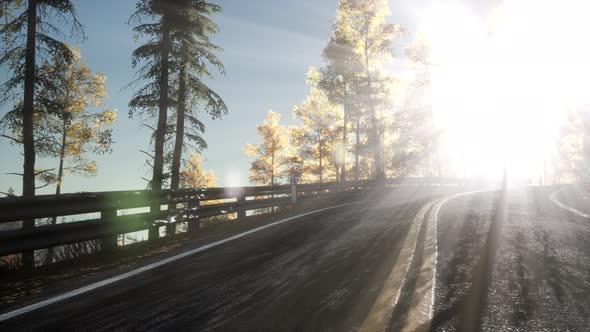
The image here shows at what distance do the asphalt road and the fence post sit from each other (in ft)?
6.99

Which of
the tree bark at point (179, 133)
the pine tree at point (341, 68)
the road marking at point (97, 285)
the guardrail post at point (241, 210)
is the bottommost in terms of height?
the road marking at point (97, 285)

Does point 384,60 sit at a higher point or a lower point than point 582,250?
higher

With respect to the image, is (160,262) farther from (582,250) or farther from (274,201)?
(274,201)

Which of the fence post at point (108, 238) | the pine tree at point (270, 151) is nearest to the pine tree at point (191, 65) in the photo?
the fence post at point (108, 238)

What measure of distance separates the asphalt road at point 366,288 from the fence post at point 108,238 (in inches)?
83.9

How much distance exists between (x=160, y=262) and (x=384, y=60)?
24890 mm

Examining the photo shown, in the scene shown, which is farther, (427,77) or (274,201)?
(427,77)

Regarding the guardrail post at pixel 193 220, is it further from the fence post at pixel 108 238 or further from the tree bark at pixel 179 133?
the tree bark at pixel 179 133

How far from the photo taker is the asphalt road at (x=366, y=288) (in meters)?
2.30

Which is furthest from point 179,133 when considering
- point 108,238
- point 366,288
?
point 366,288

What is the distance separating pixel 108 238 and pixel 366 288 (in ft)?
16.7

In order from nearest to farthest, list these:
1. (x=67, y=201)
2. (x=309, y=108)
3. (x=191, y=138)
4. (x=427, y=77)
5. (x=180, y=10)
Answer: (x=67, y=201) → (x=180, y=10) → (x=191, y=138) → (x=427, y=77) → (x=309, y=108)

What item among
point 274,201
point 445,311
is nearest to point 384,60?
point 274,201

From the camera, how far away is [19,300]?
3576mm
